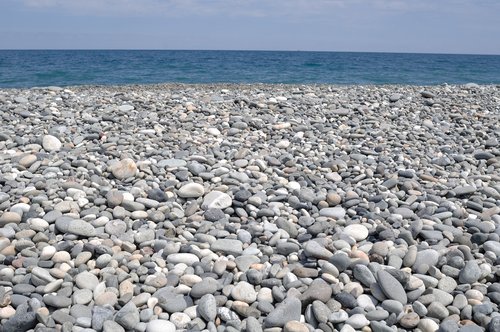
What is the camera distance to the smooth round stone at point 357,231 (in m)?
3.18

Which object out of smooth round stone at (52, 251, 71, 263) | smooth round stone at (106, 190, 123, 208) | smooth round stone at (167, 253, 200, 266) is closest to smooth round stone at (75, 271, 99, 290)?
smooth round stone at (52, 251, 71, 263)

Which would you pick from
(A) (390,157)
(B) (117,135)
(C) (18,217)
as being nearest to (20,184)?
(C) (18,217)

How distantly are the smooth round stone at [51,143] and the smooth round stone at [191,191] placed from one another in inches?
60.3

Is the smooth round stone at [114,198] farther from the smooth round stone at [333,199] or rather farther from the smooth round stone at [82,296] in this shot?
the smooth round stone at [333,199]

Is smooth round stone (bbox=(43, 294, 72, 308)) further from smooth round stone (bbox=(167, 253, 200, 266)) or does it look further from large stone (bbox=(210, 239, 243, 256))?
large stone (bbox=(210, 239, 243, 256))

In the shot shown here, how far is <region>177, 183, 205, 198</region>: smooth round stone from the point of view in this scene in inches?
146

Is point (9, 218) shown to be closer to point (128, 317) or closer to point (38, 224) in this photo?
point (38, 224)

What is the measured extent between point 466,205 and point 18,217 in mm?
3145

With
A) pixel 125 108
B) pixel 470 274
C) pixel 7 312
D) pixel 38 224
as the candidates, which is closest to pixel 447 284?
pixel 470 274

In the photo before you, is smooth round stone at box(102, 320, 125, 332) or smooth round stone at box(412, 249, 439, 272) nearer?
smooth round stone at box(102, 320, 125, 332)

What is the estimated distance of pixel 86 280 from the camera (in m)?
2.66

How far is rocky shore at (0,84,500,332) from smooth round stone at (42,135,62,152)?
2 centimetres

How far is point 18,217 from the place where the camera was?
3.25 metres

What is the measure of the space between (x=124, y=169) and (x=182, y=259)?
53.1 inches
